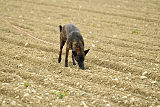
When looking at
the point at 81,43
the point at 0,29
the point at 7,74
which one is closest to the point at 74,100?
the point at 81,43

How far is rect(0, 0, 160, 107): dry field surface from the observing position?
205 inches

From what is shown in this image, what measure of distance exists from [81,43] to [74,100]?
1954 mm

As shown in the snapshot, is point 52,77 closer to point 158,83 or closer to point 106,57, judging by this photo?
point 106,57

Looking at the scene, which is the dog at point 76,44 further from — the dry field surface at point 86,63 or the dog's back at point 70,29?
the dry field surface at point 86,63

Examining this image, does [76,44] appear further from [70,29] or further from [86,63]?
[86,63]

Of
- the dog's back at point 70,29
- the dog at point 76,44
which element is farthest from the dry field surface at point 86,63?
the dog's back at point 70,29

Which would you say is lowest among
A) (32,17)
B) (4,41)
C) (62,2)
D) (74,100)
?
(74,100)

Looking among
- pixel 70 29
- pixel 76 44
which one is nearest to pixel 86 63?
pixel 76 44

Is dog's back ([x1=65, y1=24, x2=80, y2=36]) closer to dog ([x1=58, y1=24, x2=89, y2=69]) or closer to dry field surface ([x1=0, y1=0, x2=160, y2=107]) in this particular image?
dog ([x1=58, y1=24, x2=89, y2=69])

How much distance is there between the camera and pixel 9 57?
7613mm

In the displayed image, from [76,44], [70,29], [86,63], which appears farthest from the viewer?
[86,63]

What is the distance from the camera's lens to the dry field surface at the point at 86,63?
5.21 metres

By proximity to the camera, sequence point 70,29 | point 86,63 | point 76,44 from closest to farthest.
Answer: point 76,44 → point 70,29 → point 86,63

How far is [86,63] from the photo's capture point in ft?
24.6
